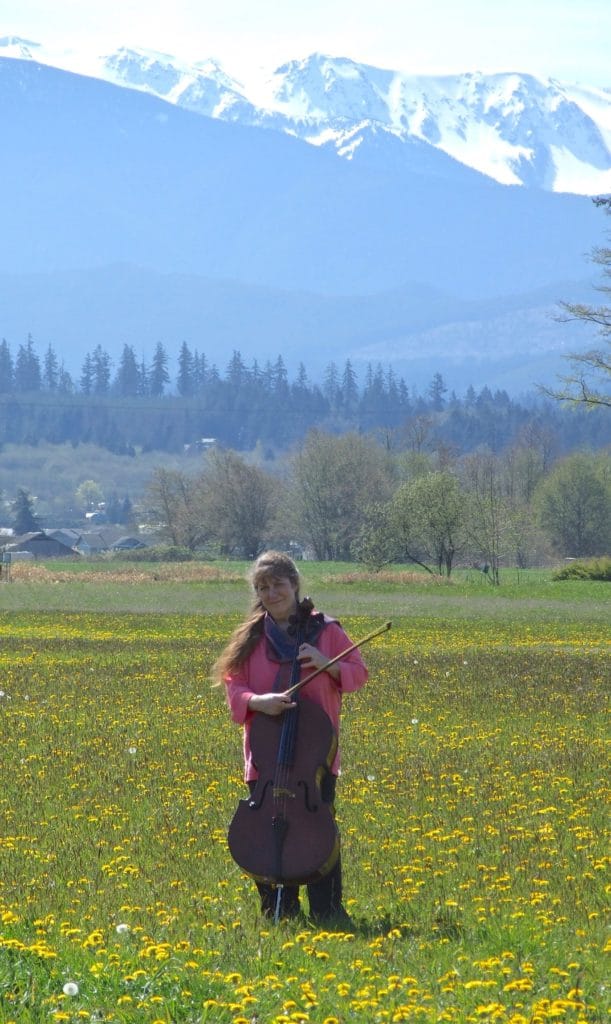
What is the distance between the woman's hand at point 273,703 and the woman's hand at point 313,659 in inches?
9.0

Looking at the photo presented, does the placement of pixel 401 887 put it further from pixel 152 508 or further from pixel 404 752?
pixel 152 508

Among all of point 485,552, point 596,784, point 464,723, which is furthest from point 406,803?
point 485,552

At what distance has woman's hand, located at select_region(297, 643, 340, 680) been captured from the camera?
344 inches

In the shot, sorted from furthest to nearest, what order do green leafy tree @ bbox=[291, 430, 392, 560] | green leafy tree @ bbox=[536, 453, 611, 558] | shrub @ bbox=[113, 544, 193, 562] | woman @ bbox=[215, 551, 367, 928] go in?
green leafy tree @ bbox=[291, 430, 392, 560]
green leafy tree @ bbox=[536, 453, 611, 558]
shrub @ bbox=[113, 544, 193, 562]
woman @ bbox=[215, 551, 367, 928]

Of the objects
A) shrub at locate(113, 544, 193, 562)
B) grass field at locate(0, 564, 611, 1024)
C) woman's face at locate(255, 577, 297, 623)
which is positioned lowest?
shrub at locate(113, 544, 193, 562)

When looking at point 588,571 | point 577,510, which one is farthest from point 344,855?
point 577,510

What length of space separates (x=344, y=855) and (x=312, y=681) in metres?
2.43

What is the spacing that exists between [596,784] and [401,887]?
4350 millimetres

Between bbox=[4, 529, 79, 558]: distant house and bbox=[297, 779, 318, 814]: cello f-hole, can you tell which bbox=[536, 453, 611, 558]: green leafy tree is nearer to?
bbox=[4, 529, 79, 558]: distant house

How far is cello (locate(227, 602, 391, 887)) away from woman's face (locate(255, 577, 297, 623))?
0.45 metres

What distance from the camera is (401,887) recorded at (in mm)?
9859

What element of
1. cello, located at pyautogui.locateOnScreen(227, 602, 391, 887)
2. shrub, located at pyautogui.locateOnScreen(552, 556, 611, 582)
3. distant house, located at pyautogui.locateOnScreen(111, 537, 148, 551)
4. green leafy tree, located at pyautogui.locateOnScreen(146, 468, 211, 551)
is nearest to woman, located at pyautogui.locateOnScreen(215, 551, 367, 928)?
cello, located at pyautogui.locateOnScreen(227, 602, 391, 887)

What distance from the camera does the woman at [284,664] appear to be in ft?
29.1

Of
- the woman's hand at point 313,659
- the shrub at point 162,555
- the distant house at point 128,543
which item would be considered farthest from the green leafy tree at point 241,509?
the woman's hand at point 313,659
